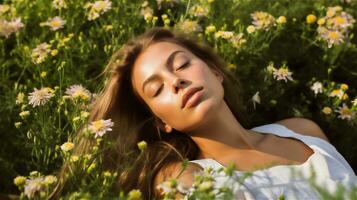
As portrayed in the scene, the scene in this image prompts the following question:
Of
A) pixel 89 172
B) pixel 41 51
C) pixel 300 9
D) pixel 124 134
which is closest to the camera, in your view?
pixel 89 172

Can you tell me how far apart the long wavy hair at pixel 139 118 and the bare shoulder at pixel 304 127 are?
211 millimetres

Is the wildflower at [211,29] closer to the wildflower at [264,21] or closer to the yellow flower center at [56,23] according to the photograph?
the wildflower at [264,21]

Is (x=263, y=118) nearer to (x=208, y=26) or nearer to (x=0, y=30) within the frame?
(x=208, y=26)

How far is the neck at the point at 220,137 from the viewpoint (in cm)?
259

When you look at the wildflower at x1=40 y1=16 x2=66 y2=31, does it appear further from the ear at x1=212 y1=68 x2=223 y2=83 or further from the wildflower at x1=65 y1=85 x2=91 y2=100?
the ear at x1=212 y1=68 x2=223 y2=83

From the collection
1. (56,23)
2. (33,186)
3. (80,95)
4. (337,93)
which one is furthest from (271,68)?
(33,186)

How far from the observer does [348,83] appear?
353 cm

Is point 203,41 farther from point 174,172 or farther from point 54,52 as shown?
point 174,172

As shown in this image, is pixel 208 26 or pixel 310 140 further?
pixel 208 26

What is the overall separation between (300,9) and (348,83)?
19.1 inches

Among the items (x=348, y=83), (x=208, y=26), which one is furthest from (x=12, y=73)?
(x=348, y=83)

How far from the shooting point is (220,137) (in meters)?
2.62

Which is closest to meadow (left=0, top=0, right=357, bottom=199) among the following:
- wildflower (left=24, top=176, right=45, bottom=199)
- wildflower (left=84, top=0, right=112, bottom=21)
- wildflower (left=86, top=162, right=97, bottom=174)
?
wildflower (left=84, top=0, right=112, bottom=21)

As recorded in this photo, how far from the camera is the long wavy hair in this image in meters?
Result: 2.62
